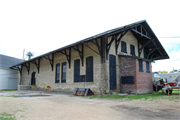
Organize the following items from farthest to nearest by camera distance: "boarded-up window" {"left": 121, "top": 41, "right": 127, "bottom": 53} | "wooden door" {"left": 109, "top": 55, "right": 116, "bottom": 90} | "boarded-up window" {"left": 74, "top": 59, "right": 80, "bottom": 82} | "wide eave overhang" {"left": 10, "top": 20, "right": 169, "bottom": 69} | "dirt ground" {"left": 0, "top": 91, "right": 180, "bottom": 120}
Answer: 1. "boarded-up window" {"left": 121, "top": 41, "right": 127, "bottom": 53}
2. "boarded-up window" {"left": 74, "top": 59, "right": 80, "bottom": 82}
3. "wooden door" {"left": 109, "top": 55, "right": 116, "bottom": 90}
4. "wide eave overhang" {"left": 10, "top": 20, "right": 169, "bottom": 69}
5. "dirt ground" {"left": 0, "top": 91, "right": 180, "bottom": 120}

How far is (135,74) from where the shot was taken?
12.7m

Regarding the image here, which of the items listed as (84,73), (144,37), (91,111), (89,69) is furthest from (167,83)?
(91,111)

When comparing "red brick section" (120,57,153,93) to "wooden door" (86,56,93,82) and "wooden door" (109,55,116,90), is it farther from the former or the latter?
"wooden door" (86,56,93,82)

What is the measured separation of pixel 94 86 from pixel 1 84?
1858cm

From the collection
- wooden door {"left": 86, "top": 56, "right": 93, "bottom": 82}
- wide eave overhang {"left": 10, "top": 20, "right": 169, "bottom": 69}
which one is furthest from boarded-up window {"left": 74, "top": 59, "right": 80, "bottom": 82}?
wide eave overhang {"left": 10, "top": 20, "right": 169, "bottom": 69}

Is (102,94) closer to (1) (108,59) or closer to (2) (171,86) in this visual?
(1) (108,59)

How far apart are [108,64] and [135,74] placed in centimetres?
250

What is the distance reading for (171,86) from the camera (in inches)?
500

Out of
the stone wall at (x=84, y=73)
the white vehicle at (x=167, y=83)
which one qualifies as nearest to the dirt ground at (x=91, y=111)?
the stone wall at (x=84, y=73)

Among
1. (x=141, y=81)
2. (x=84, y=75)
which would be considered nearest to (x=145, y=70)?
(x=141, y=81)

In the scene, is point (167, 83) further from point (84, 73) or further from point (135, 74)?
point (84, 73)

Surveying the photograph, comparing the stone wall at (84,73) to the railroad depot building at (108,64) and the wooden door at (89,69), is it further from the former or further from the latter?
the wooden door at (89,69)

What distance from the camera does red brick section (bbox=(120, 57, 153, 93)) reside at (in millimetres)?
12753

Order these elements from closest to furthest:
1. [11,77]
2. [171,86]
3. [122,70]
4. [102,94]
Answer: [102,94] < [171,86] < [122,70] < [11,77]
